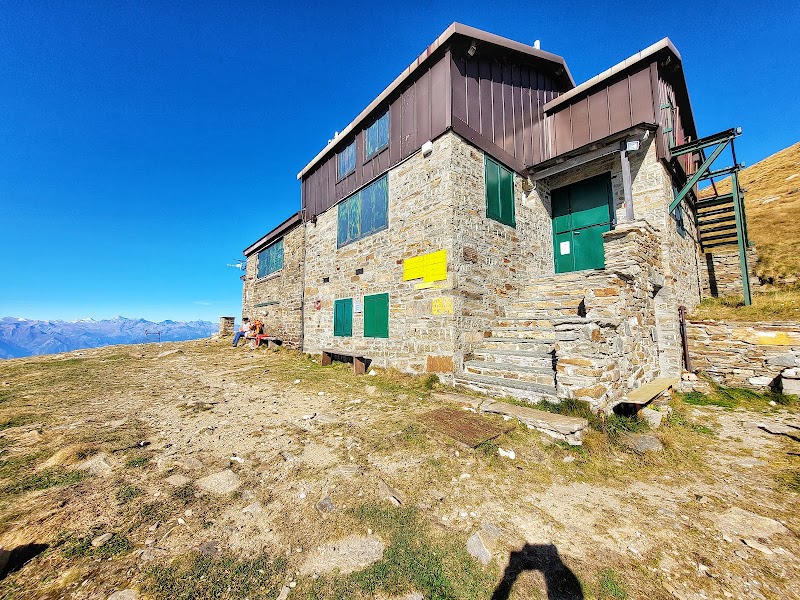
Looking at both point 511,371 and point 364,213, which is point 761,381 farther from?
point 364,213

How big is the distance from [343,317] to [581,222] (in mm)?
8741

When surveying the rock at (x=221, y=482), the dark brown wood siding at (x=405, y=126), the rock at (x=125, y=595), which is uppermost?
the dark brown wood siding at (x=405, y=126)

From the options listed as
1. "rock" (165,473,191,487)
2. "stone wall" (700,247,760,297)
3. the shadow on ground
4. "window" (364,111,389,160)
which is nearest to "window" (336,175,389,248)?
"window" (364,111,389,160)

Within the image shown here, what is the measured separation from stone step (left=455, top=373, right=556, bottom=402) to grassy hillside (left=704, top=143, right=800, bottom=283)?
1285 centimetres

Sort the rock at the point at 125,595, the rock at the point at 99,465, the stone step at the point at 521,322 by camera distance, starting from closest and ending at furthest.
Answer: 1. the rock at the point at 125,595
2. the rock at the point at 99,465
3. the stone step at the point at 521,322

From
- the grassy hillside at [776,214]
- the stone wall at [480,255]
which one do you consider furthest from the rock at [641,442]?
the grassy hillside at [776,214]

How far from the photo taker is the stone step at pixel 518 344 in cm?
651

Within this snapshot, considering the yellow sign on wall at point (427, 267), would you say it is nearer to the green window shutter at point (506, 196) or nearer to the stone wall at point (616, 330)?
the green window shutter at point (506, 196)

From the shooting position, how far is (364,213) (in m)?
10.5

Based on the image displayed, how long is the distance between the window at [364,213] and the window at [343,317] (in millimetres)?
2213

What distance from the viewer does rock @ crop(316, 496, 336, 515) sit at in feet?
9.33

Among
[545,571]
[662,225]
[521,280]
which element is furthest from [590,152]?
[545,571]

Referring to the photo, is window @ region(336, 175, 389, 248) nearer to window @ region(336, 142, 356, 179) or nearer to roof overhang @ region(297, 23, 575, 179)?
window @ region(336, 142, 356, 179)

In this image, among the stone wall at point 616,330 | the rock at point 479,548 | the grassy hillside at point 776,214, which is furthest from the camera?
the grassy hillside at point 776,214
